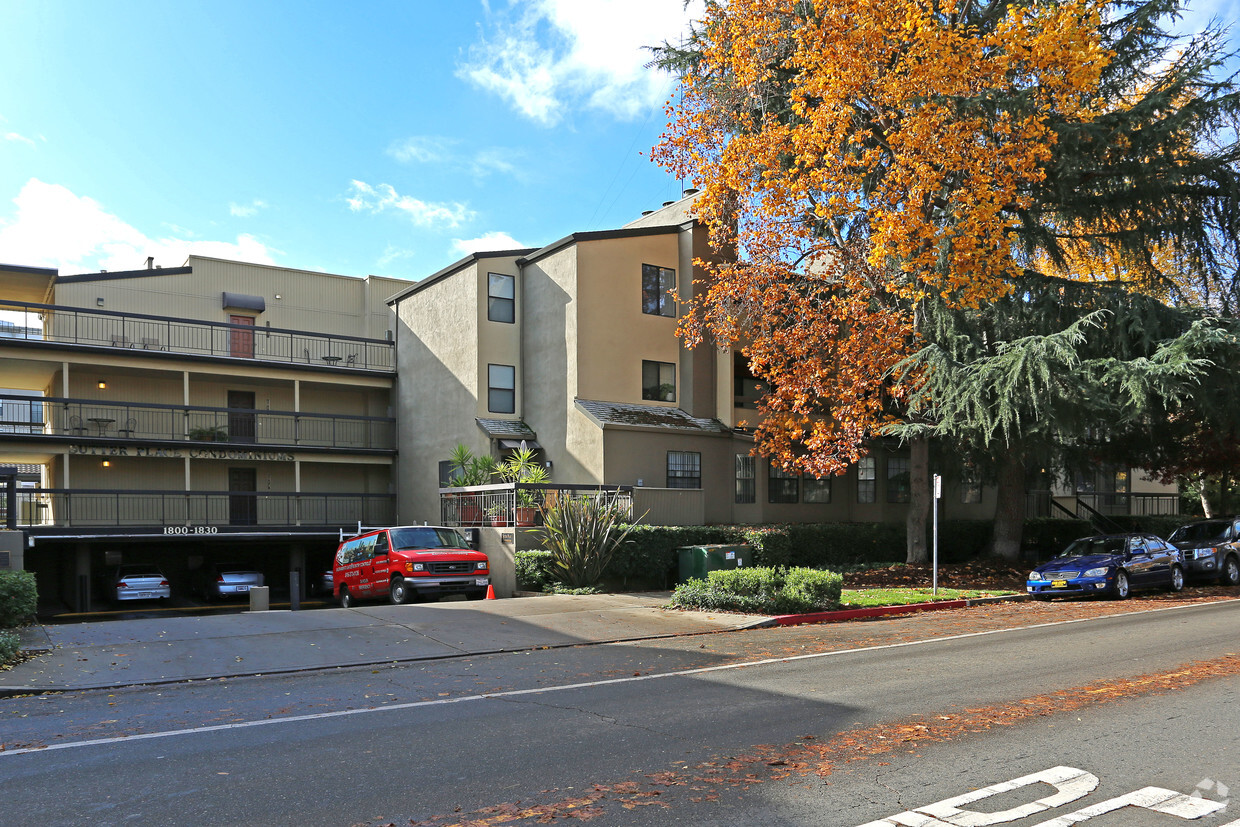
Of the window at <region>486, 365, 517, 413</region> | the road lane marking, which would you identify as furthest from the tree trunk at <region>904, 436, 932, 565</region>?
the window at <region>486, 365, 517, 413</region>

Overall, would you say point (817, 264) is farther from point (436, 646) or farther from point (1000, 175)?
point (436, 646)

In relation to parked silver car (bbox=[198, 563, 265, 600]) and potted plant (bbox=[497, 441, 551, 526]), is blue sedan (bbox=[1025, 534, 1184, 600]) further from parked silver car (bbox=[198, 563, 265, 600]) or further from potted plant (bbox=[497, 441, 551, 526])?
parked silver car (bbox=[198, 563, 265, 600])

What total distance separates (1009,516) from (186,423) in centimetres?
2527

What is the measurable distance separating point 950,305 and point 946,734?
631 inches

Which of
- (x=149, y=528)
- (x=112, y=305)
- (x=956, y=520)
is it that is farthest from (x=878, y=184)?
(x=112, y=305)

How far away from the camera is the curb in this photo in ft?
50.3

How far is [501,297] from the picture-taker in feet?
92.4

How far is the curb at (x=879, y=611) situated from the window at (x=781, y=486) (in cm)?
916

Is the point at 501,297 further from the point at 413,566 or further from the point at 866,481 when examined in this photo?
the point at 866,481

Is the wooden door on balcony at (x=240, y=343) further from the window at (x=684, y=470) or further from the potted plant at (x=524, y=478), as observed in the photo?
the window at (x=684, y=470)

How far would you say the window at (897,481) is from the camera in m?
31.0

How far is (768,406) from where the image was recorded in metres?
23.5

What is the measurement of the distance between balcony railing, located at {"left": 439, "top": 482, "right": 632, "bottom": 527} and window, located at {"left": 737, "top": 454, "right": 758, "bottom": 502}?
5.43 m

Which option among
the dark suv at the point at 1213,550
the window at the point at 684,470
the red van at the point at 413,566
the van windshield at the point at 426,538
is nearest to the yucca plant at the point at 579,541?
the red van at the point at 413,566
